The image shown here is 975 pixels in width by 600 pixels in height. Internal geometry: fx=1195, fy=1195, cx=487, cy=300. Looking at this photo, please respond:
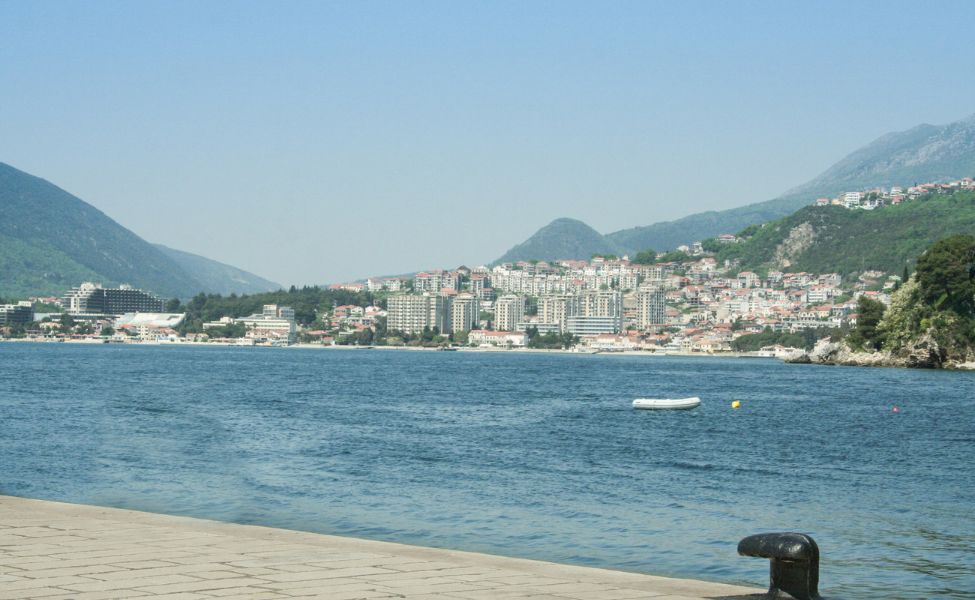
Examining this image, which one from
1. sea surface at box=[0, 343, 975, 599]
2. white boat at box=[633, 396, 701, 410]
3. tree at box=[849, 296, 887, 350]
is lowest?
sea surface at box=[0, 343, 975, 599]

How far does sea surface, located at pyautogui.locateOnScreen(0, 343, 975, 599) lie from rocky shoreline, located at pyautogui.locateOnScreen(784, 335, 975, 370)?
1812 inches

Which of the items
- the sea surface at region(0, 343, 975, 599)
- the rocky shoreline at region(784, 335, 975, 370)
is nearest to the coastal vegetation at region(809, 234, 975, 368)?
the rocky shoreline at region(784, 335, 975, 370)

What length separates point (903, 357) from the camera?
9981 centimetres

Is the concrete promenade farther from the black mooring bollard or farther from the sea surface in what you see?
the sea surface

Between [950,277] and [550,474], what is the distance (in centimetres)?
7484

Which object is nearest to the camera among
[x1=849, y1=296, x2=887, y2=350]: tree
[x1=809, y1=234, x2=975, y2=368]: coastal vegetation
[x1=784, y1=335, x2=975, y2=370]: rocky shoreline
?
[x1=809, y1=234, x2=975, y2=368]: coastal vegetation

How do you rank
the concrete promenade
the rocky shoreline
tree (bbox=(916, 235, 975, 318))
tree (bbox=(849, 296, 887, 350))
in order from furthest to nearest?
tree (bbox=(849, 296, 887, 350)) < the rocky shoreline < tree (bbox=(916, 235, 975, 318)) < the concrete promenade

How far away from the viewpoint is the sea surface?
15.4 metres

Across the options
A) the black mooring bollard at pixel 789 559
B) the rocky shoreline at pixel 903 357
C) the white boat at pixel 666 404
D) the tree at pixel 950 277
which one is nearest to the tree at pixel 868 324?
the rocky shoreline at pixel 903 357

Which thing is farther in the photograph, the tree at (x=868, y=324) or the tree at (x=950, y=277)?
the tree at (x=868, y=324)

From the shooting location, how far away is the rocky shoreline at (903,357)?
3671 inches

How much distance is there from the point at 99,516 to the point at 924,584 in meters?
9.01

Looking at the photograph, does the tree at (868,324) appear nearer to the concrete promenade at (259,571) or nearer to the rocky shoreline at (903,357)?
the rocky shoreline at (903,357)

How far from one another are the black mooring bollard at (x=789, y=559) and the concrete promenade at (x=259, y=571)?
46cm
